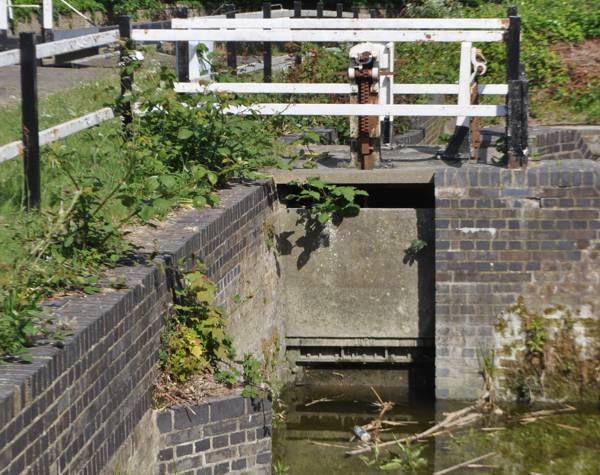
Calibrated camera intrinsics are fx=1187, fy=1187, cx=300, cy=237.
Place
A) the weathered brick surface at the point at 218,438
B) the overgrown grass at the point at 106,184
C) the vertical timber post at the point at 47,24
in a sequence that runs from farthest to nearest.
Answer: the vertical timber post at the point at 47,24 < the weathered brick surface at the point at 218,438 < the overgrown grass at the point at 106,184

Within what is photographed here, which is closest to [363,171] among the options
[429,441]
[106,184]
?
[429,441]

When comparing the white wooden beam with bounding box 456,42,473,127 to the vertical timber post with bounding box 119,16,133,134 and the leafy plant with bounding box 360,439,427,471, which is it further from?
the leafy plant with bounding box 360,439,427,471

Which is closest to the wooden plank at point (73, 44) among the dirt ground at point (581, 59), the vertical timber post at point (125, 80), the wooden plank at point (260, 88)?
the vertical timber post at point (125, 80)

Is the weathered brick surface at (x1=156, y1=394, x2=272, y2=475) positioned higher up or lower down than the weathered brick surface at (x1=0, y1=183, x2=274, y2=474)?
lower down

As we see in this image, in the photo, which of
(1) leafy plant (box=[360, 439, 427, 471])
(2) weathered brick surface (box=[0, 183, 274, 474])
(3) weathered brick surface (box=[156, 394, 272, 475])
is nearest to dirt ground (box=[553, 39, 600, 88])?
(1) leafy plant (box=[360, 439, 427, 471])

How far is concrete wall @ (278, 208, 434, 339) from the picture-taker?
34.0 feet

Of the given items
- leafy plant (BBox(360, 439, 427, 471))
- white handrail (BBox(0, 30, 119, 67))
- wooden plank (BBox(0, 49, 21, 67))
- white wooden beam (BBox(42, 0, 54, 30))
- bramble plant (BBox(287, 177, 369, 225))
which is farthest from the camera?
white wooden beam (BBox(42, 0, 54, 30))

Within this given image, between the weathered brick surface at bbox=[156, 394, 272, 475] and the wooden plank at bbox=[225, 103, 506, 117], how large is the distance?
3.48m

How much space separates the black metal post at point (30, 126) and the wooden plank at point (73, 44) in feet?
0.60

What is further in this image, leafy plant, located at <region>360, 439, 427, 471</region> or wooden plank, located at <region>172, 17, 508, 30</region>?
wooden plank, located at <region>172, 17, 508, 30</region>

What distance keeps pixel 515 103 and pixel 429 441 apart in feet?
9.40

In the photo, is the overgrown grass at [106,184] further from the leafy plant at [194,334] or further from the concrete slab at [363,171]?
the leafy plant at [194,334]

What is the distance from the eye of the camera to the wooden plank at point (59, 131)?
6.99m

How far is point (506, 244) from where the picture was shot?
9953mm
